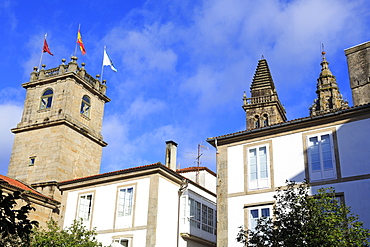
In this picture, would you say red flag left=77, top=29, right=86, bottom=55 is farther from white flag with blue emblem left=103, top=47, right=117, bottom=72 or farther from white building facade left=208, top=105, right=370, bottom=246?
white building facade left=208, top=105, right=370, bottom=246

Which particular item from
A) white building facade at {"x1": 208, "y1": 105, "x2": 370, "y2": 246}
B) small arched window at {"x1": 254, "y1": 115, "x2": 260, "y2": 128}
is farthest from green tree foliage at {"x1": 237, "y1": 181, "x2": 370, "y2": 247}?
small arched window at {"x1": 254, "y1": 115, "x2": 260, "y2": 128}

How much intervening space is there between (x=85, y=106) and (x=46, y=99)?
347 cm

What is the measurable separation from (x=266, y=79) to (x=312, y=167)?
50.4 metres

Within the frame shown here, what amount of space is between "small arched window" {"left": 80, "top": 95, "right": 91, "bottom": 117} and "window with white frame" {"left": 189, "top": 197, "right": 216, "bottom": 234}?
55.3ft

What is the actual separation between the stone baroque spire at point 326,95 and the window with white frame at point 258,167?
170ft

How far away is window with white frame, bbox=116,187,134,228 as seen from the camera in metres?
26.0

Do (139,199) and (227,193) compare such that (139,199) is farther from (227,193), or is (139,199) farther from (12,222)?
(12,222)

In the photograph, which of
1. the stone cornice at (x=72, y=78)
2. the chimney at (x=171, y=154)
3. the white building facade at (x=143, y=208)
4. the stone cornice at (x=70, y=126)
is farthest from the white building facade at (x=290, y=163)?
the stone cornice at (x=72, y=78)

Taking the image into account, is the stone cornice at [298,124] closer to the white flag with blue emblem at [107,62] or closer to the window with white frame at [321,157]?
the window with white frame at [321,157]

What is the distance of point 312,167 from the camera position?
21.0 meters

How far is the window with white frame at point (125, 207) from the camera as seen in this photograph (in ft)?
85.5

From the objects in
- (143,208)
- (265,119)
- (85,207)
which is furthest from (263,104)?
(143,208)

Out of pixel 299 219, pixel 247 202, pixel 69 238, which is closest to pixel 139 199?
pixel 69 238

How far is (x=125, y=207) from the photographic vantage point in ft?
87.0
